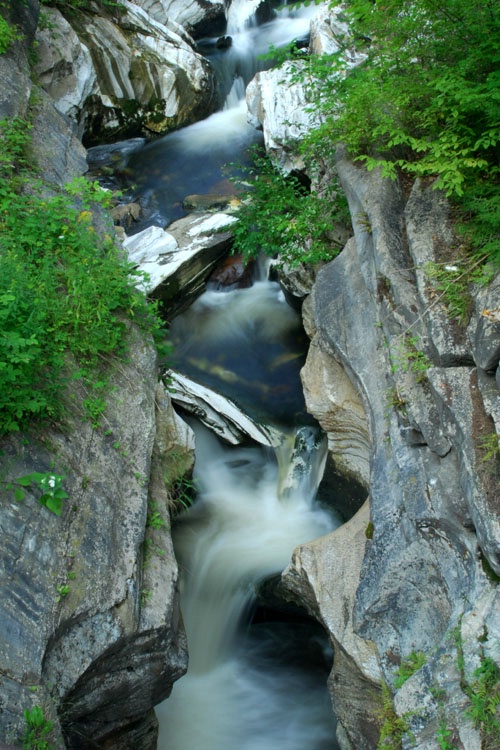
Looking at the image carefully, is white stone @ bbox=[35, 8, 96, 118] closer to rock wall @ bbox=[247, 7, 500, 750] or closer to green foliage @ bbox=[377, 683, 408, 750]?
rock wall @ bbox=[247, 7, 500, 750]

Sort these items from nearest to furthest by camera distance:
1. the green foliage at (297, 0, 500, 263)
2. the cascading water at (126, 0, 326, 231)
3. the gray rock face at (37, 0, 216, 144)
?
1. the green foliage at (297, 0, 500, 263)
2. the gray rock face at (37, 0, 216, 144)
3. the cascading water at (126, 0, 326, 231)

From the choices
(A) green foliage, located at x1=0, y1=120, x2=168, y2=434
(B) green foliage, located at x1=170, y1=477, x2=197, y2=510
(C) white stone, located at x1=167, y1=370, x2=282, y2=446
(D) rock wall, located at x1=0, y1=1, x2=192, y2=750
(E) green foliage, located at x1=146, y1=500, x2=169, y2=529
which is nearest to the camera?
(D) rock wall, located at x1=0, y1=1, x2=192, y2=750

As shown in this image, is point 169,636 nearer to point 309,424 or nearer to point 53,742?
point 53,742

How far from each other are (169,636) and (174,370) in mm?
4454

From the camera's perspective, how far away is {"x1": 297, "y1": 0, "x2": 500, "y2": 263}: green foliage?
496cm

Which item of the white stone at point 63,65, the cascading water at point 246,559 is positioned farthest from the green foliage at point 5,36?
the cascading water at point 246,559

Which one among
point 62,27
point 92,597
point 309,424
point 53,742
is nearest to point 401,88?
point 309,424

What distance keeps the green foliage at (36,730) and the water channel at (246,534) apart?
8.40 feet

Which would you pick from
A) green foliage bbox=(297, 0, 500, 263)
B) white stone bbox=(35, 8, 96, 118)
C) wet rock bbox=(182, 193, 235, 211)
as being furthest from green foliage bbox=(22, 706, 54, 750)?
white stone bbox=(35, 8, 96, 118)

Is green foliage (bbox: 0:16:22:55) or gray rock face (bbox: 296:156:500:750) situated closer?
gray rock face (bbox: 296:156:500:750)

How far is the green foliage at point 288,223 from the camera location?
7969 millimetres

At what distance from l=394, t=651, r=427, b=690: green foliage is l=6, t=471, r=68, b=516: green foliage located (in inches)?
103

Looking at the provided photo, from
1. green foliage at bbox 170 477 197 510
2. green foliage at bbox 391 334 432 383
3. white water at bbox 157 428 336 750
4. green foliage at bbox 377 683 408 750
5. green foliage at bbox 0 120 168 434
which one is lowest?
white water at bbox 157 428 336 750

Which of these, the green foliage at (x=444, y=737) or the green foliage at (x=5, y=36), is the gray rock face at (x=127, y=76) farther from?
the green foliage at (x=444, y=737)
